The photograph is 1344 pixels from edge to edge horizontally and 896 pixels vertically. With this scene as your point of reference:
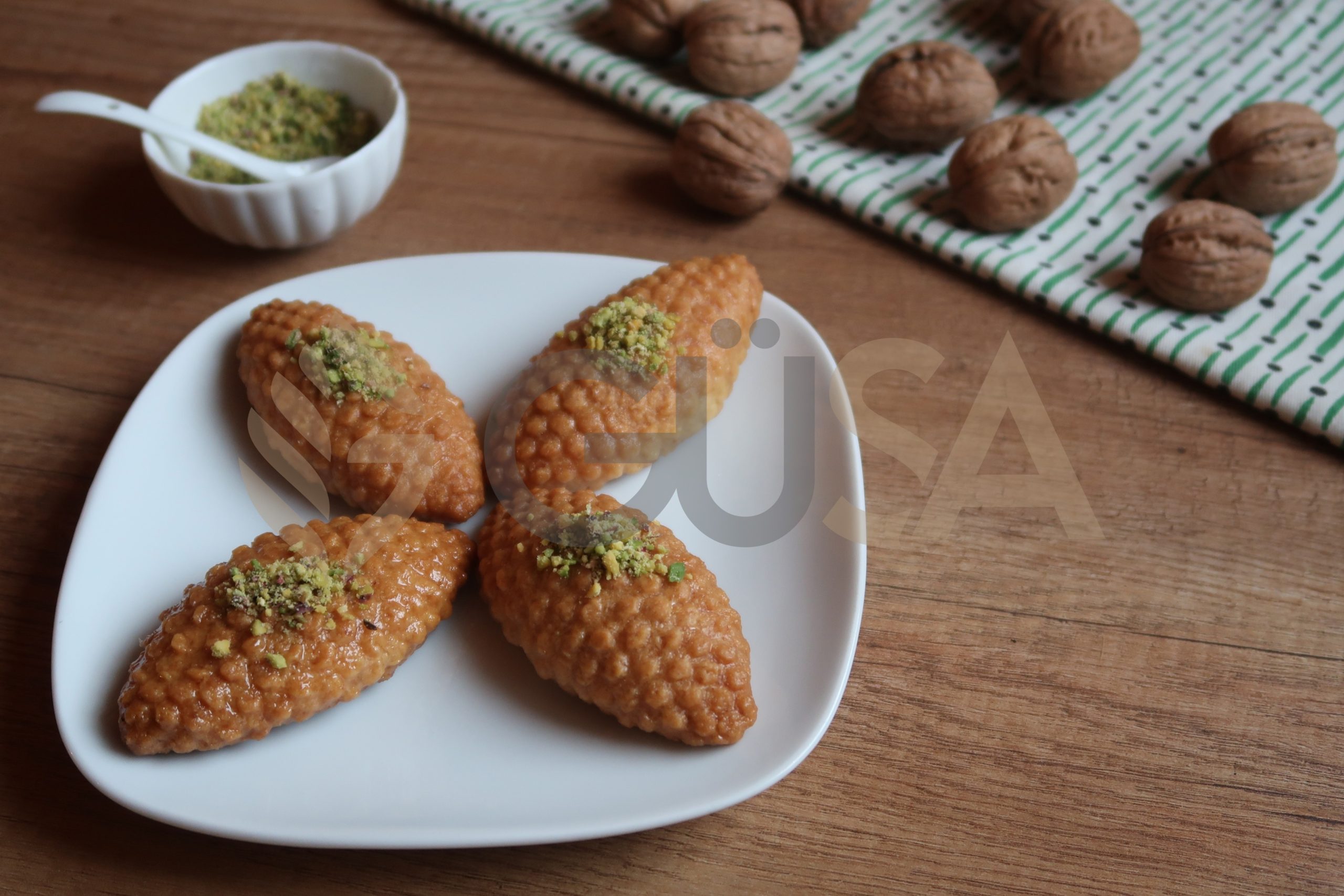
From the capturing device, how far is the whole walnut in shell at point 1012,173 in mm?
2035

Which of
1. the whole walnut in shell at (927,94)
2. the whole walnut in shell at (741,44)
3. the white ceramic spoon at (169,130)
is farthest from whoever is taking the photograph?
the whole walnut in shell at (741,44)

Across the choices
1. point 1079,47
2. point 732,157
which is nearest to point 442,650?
point 732,157

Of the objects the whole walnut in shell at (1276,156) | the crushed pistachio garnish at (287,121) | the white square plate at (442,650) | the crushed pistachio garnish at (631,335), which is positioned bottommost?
the white square plate at (442,650)

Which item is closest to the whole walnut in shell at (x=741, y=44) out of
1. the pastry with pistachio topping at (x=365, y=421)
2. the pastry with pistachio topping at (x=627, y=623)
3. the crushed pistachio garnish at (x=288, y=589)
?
the pastry with pistachio topping at (x=365, y=421)

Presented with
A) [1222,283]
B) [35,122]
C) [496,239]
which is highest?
[1222,283]

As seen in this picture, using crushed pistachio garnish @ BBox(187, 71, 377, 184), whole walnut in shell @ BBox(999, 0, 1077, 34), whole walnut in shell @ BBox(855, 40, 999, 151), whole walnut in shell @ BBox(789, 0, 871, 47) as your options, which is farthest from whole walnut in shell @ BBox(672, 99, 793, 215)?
whole walnut in shell @ BBox(999, 0, 1077, 34)

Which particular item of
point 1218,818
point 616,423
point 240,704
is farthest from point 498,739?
point 1218,818

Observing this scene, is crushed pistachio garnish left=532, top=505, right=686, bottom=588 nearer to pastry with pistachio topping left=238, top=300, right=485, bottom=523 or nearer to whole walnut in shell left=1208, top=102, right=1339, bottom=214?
pastry with pistachio topping left=238, top=300, right=485, bottom=523

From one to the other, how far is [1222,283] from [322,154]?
1.79 meters

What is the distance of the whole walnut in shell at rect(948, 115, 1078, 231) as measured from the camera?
204 centimetres

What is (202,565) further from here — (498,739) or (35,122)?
(35,122)

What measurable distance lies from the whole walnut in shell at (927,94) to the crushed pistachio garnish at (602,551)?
122 cm

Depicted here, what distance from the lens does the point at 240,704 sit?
4.24 feet

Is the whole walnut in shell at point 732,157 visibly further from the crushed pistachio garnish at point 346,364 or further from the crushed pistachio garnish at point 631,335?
the crushed pistachio garnish at point 346,364
